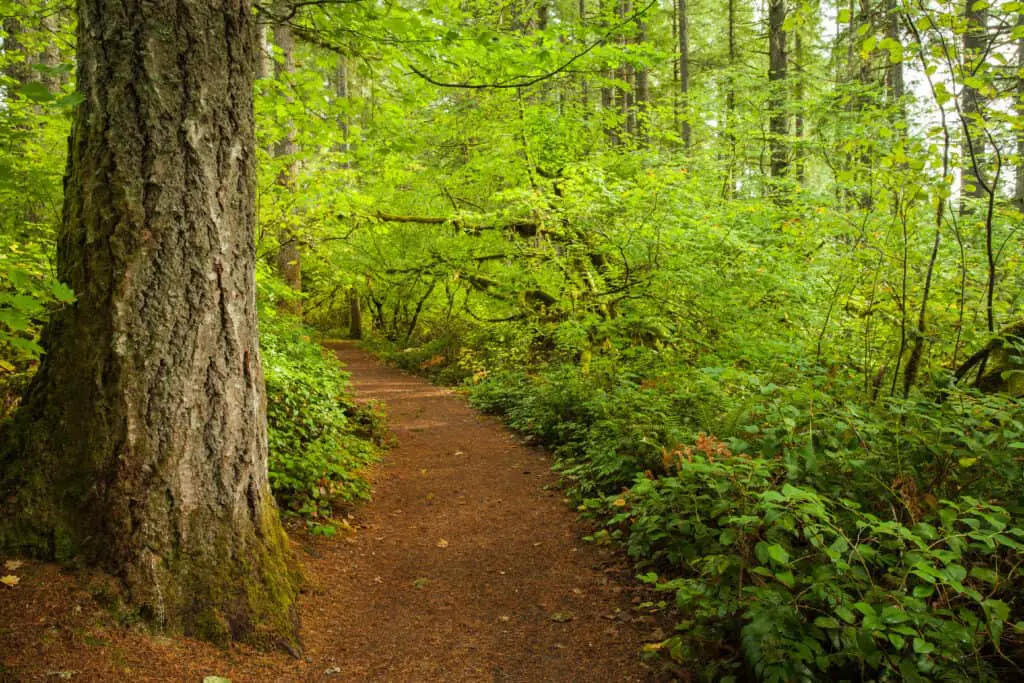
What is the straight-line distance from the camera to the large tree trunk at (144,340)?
289 cm

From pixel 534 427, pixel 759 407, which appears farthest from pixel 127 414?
pixel 534 427

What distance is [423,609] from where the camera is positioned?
3996 mm

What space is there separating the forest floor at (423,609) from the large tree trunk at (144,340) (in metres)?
0.24

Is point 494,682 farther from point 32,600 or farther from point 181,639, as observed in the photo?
point 32,600

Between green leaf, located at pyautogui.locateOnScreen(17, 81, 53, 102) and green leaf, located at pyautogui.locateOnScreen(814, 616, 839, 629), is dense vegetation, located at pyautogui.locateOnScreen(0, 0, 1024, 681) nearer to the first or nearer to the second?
green leaf, located at pyautogui.locateOnScreen(814, 616, 839, 629)

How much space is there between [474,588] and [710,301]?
484cm

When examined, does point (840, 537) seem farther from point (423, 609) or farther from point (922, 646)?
point (423, 609)

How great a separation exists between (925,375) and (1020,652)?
339 cm

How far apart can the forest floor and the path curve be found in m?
0.01

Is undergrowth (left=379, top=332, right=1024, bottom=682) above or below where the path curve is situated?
above

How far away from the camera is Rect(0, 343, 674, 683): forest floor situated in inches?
103

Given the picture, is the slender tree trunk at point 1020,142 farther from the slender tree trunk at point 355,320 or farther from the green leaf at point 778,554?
the slender tree trunk at point 355,320

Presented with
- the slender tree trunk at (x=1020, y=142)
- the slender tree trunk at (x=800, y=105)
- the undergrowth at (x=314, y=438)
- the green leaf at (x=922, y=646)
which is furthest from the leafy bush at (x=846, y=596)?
the slender tree trunk at (x=800, y=105)

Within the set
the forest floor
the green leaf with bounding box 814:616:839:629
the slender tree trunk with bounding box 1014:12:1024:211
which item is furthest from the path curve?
the slender tree trunk with bounding box 1014:12:1024:211
